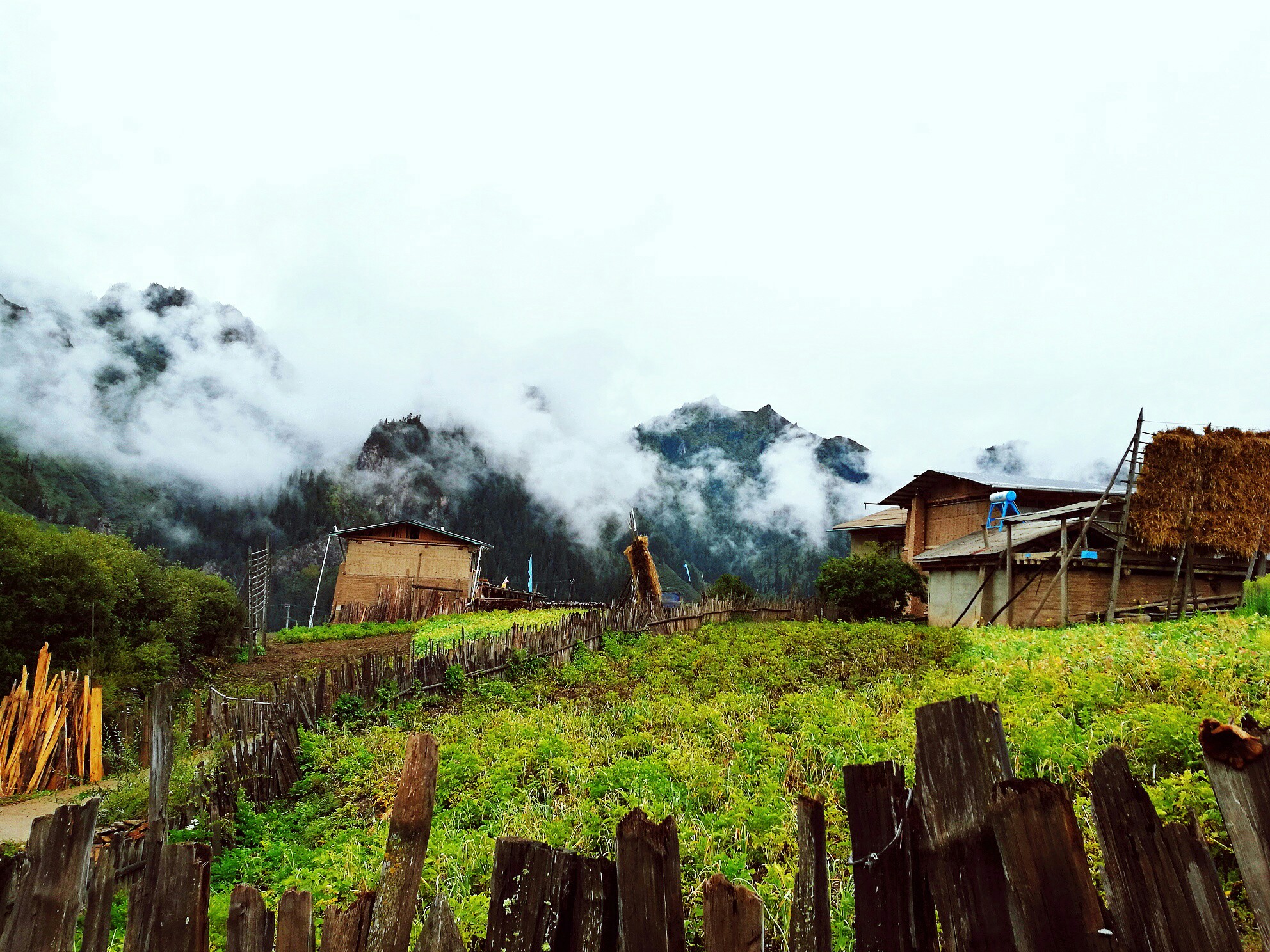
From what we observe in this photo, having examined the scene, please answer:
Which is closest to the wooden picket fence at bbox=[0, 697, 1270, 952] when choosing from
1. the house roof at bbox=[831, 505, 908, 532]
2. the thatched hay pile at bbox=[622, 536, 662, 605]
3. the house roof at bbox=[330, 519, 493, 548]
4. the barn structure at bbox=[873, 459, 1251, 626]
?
the barn structure at bbox=[873, 459, 1251, 626]

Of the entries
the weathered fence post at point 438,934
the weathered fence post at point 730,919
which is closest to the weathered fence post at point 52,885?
the weathered fence post at point 438,934

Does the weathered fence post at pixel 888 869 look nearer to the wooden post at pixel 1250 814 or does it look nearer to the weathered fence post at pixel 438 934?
the wooden post at pixel 1250 814

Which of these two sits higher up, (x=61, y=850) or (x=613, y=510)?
(x=613, y=510)

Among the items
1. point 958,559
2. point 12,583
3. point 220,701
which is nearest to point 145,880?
point 220,701

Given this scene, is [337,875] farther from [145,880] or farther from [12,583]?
[12,583]

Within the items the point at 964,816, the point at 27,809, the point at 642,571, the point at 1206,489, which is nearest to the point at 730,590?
the point at 642,571

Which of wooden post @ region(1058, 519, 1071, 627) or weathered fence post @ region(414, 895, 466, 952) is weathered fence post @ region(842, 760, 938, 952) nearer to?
weathered fence post @ region(414, 895, 466, 952)

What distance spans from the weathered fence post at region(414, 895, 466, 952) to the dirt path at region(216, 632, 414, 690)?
1320 centimetres

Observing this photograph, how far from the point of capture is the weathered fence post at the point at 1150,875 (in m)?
1.29

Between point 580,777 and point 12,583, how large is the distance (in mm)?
13228

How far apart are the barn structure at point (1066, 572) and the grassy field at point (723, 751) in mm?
5424

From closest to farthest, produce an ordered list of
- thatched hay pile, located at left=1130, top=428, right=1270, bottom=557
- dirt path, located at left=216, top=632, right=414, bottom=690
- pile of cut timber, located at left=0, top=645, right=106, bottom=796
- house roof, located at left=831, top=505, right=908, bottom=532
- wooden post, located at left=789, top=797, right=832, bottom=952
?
1. wooden post, located at left=789, top=797, right=832, bottom=952
2. pile of cut timber, located at left=0, top=645, right=106, bottom=796
3. thatched hay pile, located at left=1130, top=428, right=1270, bottom=557
4. dirt path, located at left=216, top=632, right=414, bottom=690
5. house roof, located at left=831, top=505, right=908, bottom=532

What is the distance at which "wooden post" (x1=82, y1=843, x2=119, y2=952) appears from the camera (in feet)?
7.88

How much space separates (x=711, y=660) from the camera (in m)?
12.6
